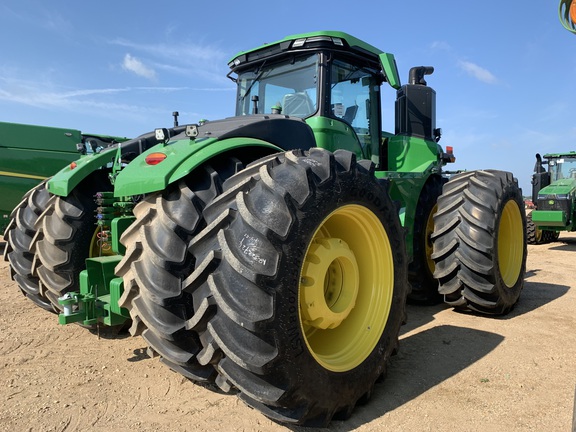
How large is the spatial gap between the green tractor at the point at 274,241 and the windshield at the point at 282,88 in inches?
0.6

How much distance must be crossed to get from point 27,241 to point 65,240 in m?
0.60

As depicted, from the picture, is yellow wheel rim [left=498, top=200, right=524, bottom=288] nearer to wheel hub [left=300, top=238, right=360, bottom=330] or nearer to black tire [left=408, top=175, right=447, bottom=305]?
black tire [left=408, top=175, right=447, bottom=305]

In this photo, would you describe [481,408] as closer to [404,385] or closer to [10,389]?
[404,385]

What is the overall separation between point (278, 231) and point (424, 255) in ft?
10.7

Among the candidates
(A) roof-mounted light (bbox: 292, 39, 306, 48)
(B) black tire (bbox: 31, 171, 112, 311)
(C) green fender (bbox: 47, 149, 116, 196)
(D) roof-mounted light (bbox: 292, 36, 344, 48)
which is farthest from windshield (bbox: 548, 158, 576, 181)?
(B) black tire (bbox: 31, 171, 112, 311)

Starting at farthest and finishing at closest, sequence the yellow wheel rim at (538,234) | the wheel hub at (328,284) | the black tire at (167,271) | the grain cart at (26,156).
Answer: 1. the yellow wheel rim at (538,234)
2. the grain cart at (26,156)
3. the wheel hub at (328,284)
4. the black tire at (167,271)

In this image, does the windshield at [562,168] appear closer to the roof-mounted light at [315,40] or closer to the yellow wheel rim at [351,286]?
the roof-mounted light at [315,40]

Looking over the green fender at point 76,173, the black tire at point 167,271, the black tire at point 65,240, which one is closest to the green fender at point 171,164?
the black tire at point 167,271

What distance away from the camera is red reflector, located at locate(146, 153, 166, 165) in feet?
8.82

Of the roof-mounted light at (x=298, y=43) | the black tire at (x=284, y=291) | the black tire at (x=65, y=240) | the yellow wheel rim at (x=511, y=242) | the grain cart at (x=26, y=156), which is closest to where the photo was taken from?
the black tire at (x=284, y=291)

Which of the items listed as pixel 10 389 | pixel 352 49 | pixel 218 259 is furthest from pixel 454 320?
pixel 10 389

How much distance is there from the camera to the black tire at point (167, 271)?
90.2 inches

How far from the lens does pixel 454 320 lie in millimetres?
4516

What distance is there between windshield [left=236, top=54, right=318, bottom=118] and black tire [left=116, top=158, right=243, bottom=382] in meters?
1.68
